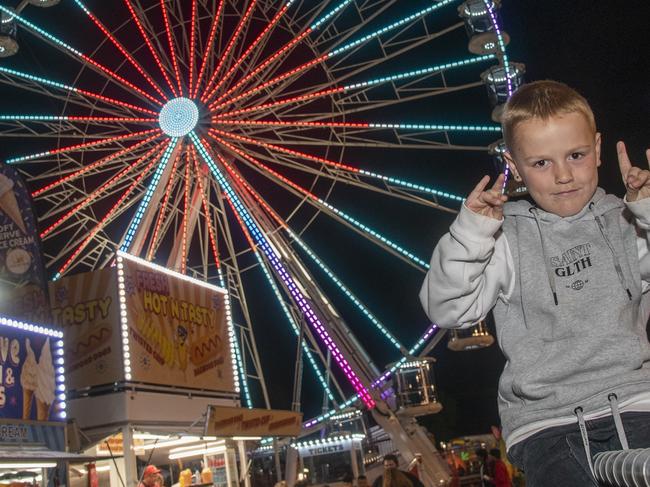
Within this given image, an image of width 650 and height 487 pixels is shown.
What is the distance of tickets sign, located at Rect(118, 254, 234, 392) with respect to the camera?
13.5m

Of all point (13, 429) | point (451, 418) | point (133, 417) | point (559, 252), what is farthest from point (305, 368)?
point (559, 252)

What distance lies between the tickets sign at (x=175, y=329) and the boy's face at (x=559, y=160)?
36.5 feet

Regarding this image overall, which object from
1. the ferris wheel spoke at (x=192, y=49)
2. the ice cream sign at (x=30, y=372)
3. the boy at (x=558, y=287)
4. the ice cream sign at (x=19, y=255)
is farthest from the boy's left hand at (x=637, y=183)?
the ferris wheel spoke at (x=192, y=49)

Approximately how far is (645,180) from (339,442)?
28.4 metres

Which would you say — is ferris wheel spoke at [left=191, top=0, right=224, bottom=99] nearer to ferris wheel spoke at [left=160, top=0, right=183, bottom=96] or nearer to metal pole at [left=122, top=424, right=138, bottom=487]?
ferris wheel spoke at [left=160, top=0, right=183, bottom=96]

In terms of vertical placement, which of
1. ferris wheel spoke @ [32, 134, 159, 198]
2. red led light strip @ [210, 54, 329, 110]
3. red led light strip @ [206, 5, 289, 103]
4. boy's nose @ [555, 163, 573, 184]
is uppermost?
red led light strip @ [206, 5, 289, 103]

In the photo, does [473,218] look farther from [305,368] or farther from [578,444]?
[305,368]

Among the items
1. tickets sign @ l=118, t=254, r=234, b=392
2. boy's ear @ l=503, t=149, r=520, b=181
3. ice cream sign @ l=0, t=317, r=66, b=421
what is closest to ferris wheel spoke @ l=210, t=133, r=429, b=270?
tickets sign @ l=118, t=254, r=234, b=392

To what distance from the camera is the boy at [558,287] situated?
2443 mm

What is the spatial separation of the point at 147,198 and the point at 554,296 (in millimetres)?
13668

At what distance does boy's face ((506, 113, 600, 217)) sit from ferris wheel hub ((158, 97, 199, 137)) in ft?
45.7

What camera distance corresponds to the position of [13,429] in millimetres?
9469

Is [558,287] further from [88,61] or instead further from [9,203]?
[88,61]

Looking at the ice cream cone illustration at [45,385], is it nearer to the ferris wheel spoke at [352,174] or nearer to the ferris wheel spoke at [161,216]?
the ferris wheel spoke at [161,216]
